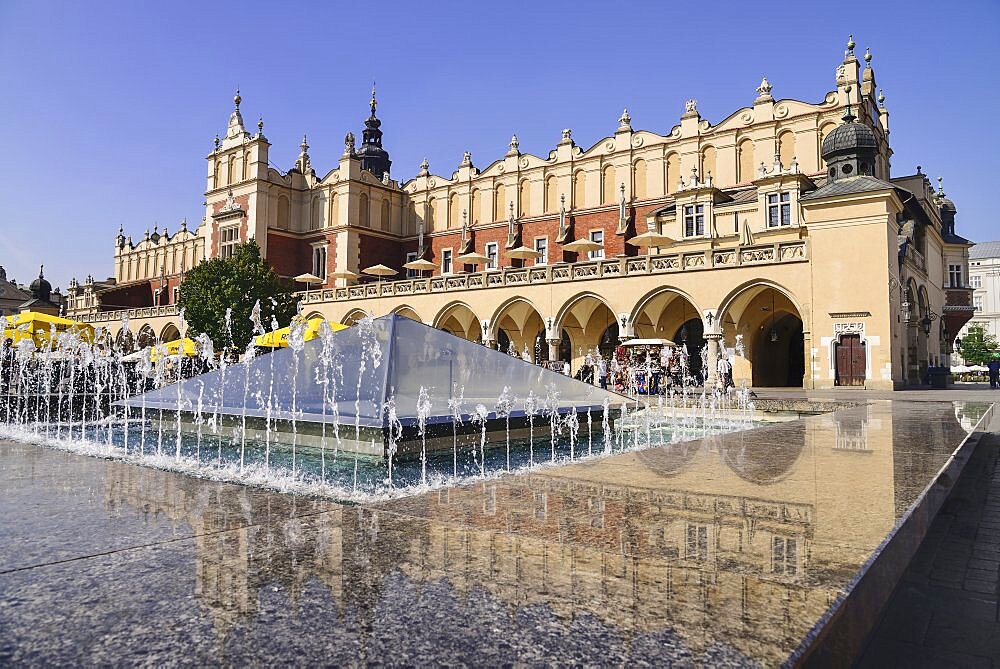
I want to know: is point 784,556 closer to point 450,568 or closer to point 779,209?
point 450,568

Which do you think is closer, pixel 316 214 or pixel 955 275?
pixel 955 275

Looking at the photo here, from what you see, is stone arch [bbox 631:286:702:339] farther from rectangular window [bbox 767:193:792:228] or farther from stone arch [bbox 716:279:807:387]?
rectangular window [bbox 767:193:792:228]

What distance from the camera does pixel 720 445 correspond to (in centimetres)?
563

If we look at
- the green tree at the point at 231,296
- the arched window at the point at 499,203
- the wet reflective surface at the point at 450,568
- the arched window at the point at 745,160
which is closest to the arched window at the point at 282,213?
the green tree at the point at 231,296

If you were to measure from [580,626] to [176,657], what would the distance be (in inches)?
39.4

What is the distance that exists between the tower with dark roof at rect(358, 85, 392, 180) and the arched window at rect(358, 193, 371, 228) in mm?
16135

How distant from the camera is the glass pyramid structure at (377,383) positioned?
26.9ft

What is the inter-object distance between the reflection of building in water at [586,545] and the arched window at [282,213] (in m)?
38.2

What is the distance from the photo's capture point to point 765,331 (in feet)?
88.1

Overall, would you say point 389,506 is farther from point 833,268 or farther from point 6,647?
point 833,268

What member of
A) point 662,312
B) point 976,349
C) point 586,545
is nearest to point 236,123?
point 662,312

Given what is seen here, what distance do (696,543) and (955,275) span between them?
151 feet

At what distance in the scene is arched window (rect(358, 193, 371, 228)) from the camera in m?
38.9

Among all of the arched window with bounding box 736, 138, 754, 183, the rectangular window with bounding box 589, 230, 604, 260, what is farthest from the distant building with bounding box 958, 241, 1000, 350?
the rectangular window with bounding box 589, 230, 604, 260
